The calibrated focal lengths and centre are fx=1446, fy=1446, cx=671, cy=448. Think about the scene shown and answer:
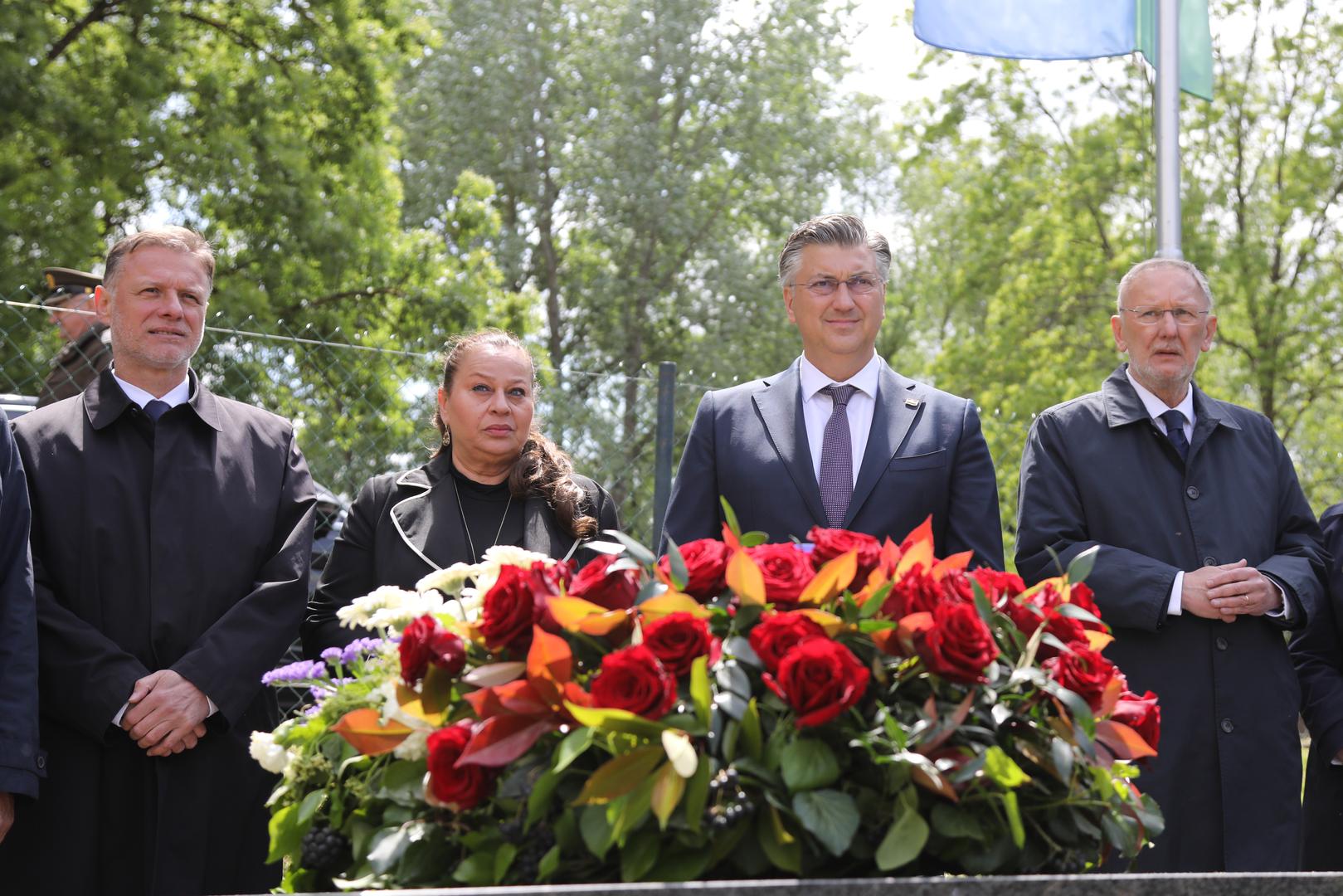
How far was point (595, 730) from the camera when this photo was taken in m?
1.86

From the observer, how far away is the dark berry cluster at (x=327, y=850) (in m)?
2.07

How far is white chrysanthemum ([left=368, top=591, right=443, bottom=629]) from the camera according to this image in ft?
7.34

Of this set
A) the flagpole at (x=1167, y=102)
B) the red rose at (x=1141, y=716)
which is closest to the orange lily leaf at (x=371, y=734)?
the red rose at (x=1141, y=716)

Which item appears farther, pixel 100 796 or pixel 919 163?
pixel 919 163

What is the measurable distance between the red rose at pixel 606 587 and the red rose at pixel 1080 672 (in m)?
0.60

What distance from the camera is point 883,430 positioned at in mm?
3773

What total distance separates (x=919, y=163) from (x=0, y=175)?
11421 mm

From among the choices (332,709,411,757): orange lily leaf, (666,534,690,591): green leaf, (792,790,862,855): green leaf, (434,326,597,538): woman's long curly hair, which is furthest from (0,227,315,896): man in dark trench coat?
(792,790,862,855): green leaf

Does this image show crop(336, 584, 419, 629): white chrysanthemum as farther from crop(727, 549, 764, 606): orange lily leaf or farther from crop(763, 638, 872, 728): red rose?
crop(763, 638, 872, 728): red rose

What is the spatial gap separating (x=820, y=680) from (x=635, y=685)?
0.24 metres

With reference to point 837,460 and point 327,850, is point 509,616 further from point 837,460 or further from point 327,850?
point 837,460

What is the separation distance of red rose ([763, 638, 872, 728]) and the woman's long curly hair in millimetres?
2228

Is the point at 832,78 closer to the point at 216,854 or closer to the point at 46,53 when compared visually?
the point at 46,53

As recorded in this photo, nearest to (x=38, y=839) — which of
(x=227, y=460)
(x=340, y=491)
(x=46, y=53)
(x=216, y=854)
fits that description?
(x=216, y=854)
